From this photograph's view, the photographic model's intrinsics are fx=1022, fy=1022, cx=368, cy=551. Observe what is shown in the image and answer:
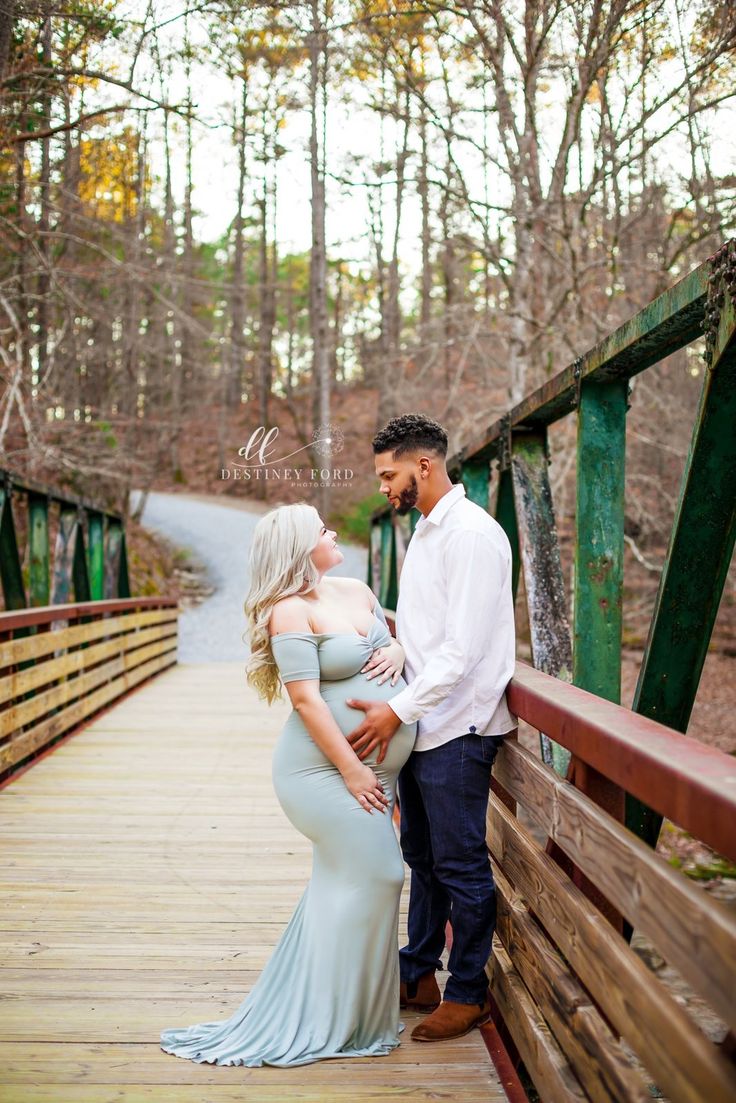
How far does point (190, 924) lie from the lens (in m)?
3.69

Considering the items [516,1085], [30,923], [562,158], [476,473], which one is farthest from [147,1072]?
[562,158]

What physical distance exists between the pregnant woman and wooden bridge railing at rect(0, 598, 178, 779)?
337 centimetres

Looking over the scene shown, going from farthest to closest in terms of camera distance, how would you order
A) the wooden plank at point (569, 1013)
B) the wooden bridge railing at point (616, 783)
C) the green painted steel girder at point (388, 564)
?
the green painted steel girder at point (388, 564), the wooden plank at point (569, 1013), the wooden bridge railing at point (616, 783)

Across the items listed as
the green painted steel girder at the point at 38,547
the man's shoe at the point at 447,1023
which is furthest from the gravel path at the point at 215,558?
the man's shoe at the point at 447,1023

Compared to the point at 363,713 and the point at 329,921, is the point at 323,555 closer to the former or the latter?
the point at 363,713

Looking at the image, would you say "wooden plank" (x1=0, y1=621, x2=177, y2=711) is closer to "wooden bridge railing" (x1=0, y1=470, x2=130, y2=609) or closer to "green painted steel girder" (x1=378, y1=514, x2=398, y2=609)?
"wooden bridge railing" (x1=0, y1=470, x2=130, y2=609)

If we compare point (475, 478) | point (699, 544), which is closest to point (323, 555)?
point (699, 544)

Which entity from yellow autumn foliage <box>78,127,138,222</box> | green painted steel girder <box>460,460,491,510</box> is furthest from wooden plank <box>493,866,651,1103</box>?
yellow autumn foliage <box>78,127,138,222</box>

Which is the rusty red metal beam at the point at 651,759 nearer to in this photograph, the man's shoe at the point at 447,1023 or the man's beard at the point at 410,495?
the man's beard at the point at 410,495

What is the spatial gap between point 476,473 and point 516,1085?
3.41m

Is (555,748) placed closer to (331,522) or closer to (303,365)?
(331,522)

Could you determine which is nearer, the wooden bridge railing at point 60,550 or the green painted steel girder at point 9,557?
the green painted steel girder at point 9,557

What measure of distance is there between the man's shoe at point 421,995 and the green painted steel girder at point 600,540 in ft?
3.15

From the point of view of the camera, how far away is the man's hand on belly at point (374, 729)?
8.64 ft
